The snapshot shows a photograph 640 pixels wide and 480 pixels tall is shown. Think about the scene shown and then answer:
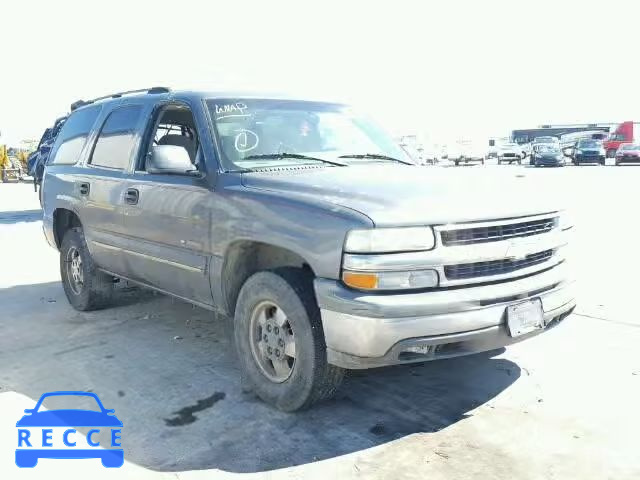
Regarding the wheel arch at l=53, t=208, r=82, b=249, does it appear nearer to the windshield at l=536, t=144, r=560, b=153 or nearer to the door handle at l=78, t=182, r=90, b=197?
the door handle at l=78, t=182, r=90, b=197

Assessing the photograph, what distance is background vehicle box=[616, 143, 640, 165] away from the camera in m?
34.9

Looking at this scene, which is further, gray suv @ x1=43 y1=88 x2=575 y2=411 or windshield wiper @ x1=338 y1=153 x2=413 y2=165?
windshield wiper @ x1=338 y1=153 x2=413 y2=165

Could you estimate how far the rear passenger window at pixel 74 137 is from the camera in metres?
5.68

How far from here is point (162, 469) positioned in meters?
2.98

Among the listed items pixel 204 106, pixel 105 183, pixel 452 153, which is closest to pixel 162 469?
pixel 204 106

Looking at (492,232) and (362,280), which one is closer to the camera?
(362,280)

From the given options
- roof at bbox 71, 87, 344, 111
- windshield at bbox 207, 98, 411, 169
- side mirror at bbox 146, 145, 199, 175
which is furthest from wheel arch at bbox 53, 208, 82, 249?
windshield at bbox 207, 98, 411, 169

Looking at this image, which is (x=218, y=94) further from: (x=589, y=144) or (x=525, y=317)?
(x=589, y=144)

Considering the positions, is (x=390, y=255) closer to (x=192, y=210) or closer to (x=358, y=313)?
(x=358, y=313)

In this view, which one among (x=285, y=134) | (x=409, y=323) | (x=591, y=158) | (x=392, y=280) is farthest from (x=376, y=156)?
(x=591, y=158)

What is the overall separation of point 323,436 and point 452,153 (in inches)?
1718

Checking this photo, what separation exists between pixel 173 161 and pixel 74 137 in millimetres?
2490

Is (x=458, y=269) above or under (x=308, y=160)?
under

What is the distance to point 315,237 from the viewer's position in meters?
3.17
